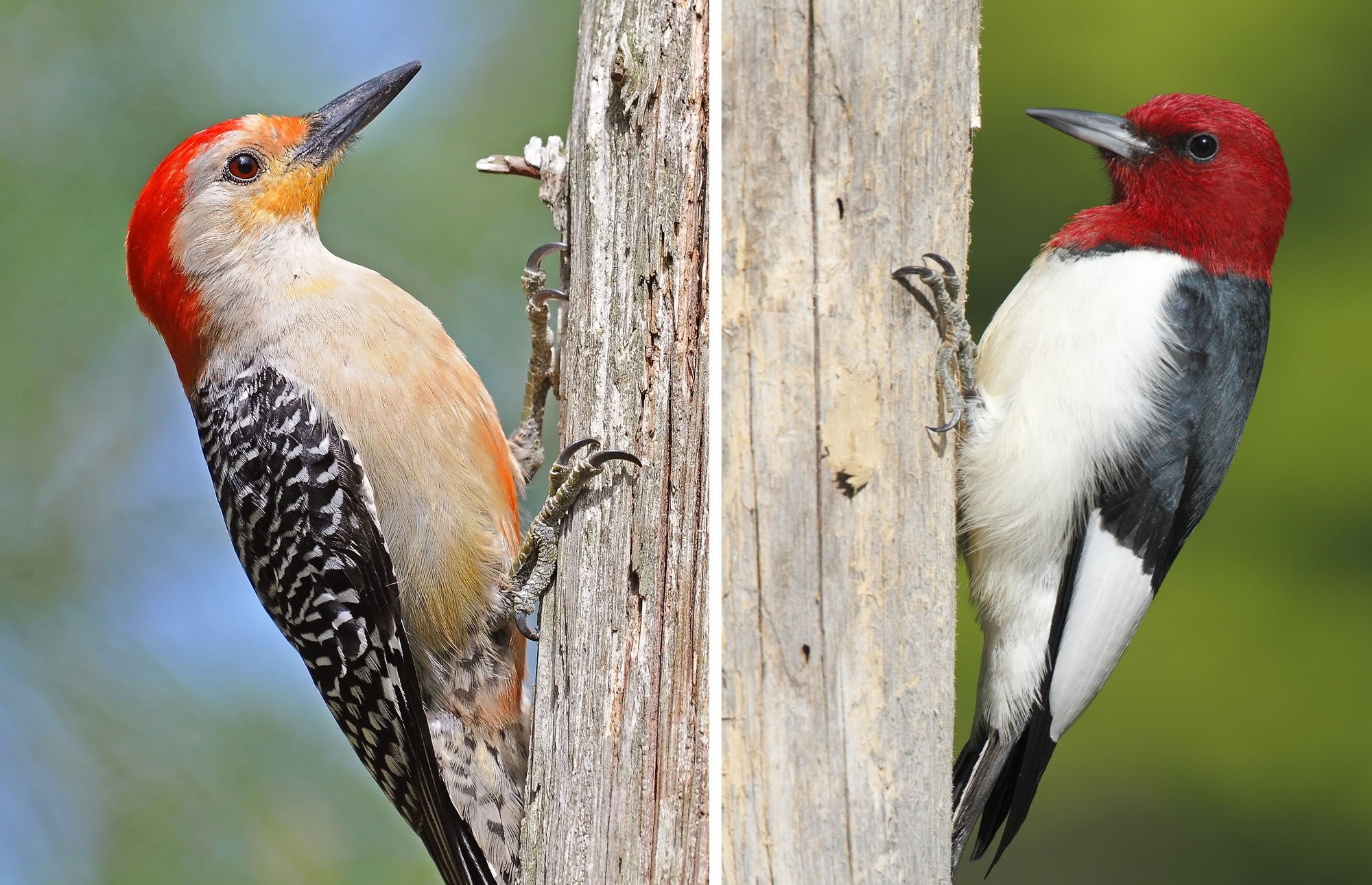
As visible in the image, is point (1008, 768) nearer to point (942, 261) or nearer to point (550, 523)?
point (550, 523)

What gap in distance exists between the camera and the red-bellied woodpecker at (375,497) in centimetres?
244

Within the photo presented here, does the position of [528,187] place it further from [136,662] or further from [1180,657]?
[1180,657]

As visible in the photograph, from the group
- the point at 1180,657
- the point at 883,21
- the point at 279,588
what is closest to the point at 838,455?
the point at 883,21

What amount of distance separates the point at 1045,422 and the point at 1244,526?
2.65m

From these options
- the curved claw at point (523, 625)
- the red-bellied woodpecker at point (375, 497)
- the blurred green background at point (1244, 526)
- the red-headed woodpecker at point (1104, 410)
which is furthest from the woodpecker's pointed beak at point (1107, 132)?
the curved claw at point (523, 625)

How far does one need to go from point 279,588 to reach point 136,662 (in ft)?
5.29

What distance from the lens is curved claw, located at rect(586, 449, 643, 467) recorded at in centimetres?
178

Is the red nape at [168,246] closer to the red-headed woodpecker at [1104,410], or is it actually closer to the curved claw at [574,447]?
the curved claw at [574,447]

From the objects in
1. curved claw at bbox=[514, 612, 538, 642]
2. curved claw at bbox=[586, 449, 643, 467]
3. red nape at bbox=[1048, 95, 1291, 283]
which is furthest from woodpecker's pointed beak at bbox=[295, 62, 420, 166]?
red nape at bbox=[1048, 95, 1291, 283]

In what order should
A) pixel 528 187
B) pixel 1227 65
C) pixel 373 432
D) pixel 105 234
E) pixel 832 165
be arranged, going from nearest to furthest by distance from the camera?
pixel 832 165, pixel 373 432, pixel 1227 65, pixel 105 234, pixel 528 187

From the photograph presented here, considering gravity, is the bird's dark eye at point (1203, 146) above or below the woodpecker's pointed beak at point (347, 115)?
below

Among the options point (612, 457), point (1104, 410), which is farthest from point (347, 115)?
point (1104, 410)

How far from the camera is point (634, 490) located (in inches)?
70.7

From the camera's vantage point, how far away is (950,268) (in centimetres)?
166
